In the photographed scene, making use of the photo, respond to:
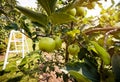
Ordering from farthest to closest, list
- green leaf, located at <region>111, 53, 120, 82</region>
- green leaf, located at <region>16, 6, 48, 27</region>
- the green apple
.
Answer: the green apple → green leaf, located at <region>16, 6, 48, 27</region> → green leaf, located at <region>111, 53, 120, 82</region>

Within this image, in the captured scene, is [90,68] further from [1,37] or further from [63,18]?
[1,37]

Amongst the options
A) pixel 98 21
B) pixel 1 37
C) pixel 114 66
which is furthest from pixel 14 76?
pixel 114 66

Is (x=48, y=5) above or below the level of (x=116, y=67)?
above

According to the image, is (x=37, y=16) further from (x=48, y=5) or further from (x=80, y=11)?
(x=80, y=11)

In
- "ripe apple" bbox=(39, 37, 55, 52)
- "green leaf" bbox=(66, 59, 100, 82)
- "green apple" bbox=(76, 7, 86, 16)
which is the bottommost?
"green leaf" bbox=(66, 59, 100, 82)

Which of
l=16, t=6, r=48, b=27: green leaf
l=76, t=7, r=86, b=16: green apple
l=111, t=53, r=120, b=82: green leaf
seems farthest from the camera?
l=76, t=7, r=86, b=16: green apple

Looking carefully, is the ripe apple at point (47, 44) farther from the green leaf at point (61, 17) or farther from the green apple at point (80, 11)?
the green apple at point (80, 11)

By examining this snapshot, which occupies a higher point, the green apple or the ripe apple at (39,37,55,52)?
the green apple

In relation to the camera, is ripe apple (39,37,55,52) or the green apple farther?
the green apple

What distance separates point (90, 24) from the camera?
96 centimetres

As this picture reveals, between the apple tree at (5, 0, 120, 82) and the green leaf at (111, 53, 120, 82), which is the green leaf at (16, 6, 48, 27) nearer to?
the apple tree at (5, 0, 120, 82)

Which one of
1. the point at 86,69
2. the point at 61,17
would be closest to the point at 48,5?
the point at 61,17

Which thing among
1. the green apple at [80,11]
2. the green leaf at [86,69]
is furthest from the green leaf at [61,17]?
the green apple at [80,11]

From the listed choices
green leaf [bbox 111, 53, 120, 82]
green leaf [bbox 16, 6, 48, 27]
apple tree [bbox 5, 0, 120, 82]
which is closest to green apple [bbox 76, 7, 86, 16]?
apple tree [bbox 5, 0, 120, 82]
